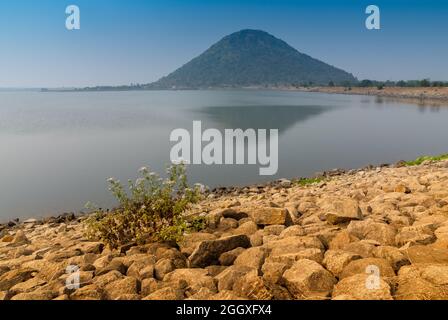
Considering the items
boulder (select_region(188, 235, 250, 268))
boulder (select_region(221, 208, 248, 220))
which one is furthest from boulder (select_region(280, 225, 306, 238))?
boulder (select_region(221, 208, 248, 220))

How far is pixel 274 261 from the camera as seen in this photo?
534 cm

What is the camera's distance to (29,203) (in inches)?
631

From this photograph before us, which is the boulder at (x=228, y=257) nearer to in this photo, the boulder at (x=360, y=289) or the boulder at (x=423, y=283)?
the boulder at (x=360, y=289)

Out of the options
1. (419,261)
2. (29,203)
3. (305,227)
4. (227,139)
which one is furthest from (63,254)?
(227,139)

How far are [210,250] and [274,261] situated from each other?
3.16 ft

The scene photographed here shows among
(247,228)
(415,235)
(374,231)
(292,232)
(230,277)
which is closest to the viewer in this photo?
(230,277)

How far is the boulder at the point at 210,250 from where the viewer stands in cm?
562

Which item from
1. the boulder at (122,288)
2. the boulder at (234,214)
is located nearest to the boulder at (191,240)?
the boulder at (234,214)

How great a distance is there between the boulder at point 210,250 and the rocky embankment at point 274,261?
0.01m

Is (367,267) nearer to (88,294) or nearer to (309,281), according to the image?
(309,281)

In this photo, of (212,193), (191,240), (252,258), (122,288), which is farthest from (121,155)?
(122,288)

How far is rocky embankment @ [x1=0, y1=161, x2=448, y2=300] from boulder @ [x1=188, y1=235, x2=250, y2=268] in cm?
1
